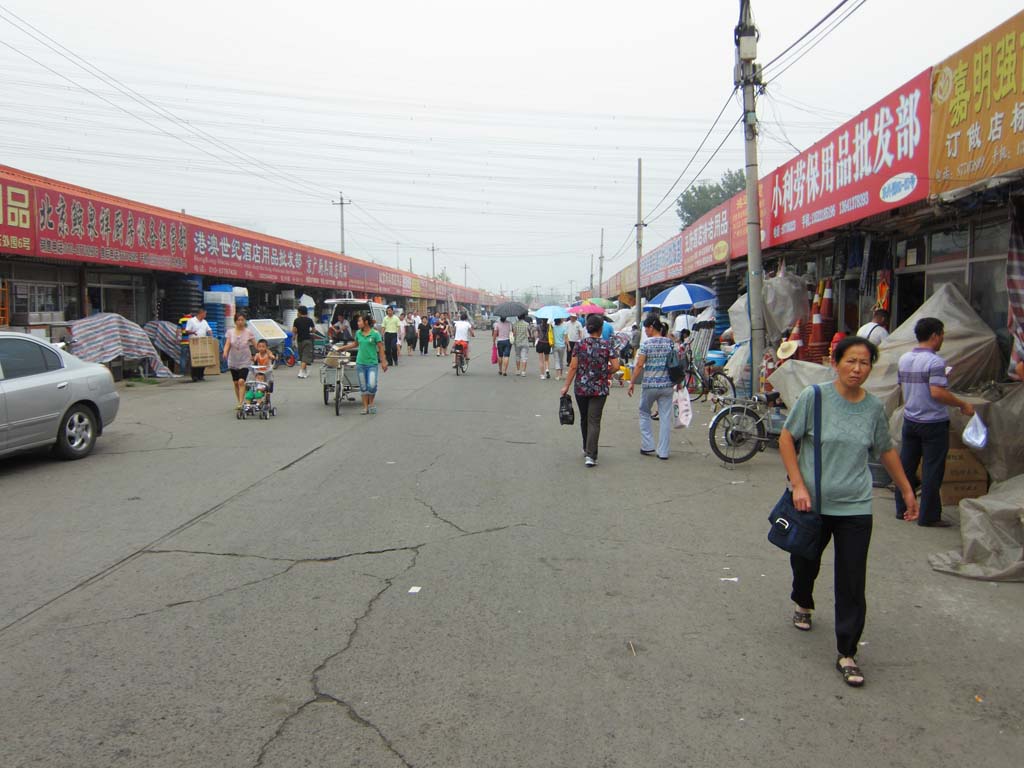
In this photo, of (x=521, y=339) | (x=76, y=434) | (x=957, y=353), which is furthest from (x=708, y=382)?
(x=76, y=434)

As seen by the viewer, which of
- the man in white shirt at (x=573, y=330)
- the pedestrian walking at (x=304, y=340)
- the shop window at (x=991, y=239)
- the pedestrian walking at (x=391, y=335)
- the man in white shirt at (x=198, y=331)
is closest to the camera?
the shop window at (x=991, y=239)

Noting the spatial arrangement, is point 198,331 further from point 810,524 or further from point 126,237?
point 810,524

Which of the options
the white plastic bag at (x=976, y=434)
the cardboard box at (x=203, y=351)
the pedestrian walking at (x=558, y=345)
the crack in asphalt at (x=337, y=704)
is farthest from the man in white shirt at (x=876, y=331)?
the cardboard box at (x=203, y=351)

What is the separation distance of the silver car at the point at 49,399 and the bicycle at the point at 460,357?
505 inches

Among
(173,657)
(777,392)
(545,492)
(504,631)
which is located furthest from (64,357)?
(777,392)

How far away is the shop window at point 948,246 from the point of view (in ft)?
31.7

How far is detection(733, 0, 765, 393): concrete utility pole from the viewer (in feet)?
40.0

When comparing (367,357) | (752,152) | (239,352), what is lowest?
(367,357)

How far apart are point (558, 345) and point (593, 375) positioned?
11.4 metres

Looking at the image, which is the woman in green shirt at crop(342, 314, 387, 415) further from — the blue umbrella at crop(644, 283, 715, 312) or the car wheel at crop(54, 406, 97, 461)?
the blue umbrella at crop(644, 283, 715, 312)

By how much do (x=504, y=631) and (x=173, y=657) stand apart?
1692mm

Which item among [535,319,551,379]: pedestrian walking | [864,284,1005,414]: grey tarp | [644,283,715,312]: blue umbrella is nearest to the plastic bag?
[864,284,1005,414]: grey tarp

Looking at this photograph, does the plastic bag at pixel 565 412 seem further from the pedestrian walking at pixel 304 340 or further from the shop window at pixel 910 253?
the pedestrian walking at pixel 304 340

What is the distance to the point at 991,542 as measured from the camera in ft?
17.8
